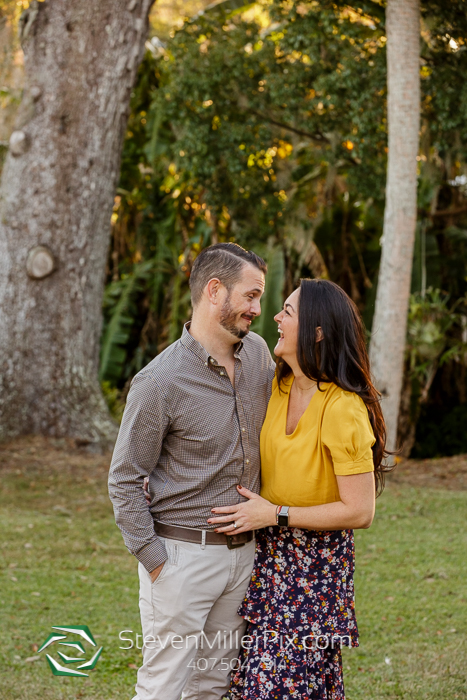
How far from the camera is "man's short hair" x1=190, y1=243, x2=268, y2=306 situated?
284 cm

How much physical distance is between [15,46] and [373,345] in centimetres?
861

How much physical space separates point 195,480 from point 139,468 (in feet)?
0.69

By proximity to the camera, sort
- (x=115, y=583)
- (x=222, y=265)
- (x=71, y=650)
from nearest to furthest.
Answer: (x=222, y=265) < (x=71, y=650) < (x=115, y=583)

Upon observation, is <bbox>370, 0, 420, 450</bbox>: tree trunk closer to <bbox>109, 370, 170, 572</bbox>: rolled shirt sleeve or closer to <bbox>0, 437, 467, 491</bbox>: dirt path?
<bbox>0, 437, 467, 491</bbox>: dirt path

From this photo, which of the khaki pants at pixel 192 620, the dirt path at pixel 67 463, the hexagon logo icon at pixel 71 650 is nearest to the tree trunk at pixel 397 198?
the dirt path at pixel 67 463

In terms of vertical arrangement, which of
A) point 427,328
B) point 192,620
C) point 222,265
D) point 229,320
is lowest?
point 192,620

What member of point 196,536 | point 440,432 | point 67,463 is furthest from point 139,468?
point 440,432

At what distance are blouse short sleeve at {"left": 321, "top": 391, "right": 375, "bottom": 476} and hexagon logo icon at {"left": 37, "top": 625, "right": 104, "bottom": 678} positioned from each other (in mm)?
2157

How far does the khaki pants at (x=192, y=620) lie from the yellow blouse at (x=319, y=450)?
0.30 meters

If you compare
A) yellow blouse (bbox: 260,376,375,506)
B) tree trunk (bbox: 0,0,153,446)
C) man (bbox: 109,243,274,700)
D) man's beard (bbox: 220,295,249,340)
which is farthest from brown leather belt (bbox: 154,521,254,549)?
tree trunk (bbox: 0,0,153,446)

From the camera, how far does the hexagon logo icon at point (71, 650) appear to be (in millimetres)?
4129

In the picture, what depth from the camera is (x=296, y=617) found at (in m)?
2.74

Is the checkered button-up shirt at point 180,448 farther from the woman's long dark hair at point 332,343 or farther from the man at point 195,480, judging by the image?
the woman's long dark hair at point 332,343

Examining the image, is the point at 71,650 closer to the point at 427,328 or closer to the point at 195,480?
the point at 195,480
